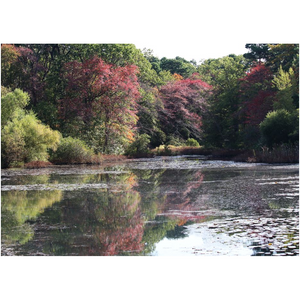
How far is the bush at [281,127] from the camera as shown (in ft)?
75.9

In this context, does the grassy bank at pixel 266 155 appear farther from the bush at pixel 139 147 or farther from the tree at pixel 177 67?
the tree at pixel 177 67

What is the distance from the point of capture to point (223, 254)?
6480 millimetres

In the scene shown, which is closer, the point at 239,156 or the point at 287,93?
the point at 287,93

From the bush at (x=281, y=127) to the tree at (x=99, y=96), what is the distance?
8.25 metres

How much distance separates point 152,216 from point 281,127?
15.3m

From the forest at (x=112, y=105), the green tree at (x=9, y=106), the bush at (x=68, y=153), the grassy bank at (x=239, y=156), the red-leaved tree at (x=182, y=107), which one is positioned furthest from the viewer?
the red-leaved tree at (x=182, y=107)

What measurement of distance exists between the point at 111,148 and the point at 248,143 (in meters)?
7.97

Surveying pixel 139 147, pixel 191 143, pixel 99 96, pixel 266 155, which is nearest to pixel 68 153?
pixel 99 96

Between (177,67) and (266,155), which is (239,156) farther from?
(177,67)

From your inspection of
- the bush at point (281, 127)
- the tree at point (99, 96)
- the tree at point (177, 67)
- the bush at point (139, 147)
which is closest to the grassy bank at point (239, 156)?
the bush at point (139, 147)

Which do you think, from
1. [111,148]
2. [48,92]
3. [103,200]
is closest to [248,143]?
[111,148]

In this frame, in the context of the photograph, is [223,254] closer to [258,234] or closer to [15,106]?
[258,234]

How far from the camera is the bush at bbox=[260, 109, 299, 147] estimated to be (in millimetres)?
23141

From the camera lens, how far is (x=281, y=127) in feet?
76.0
